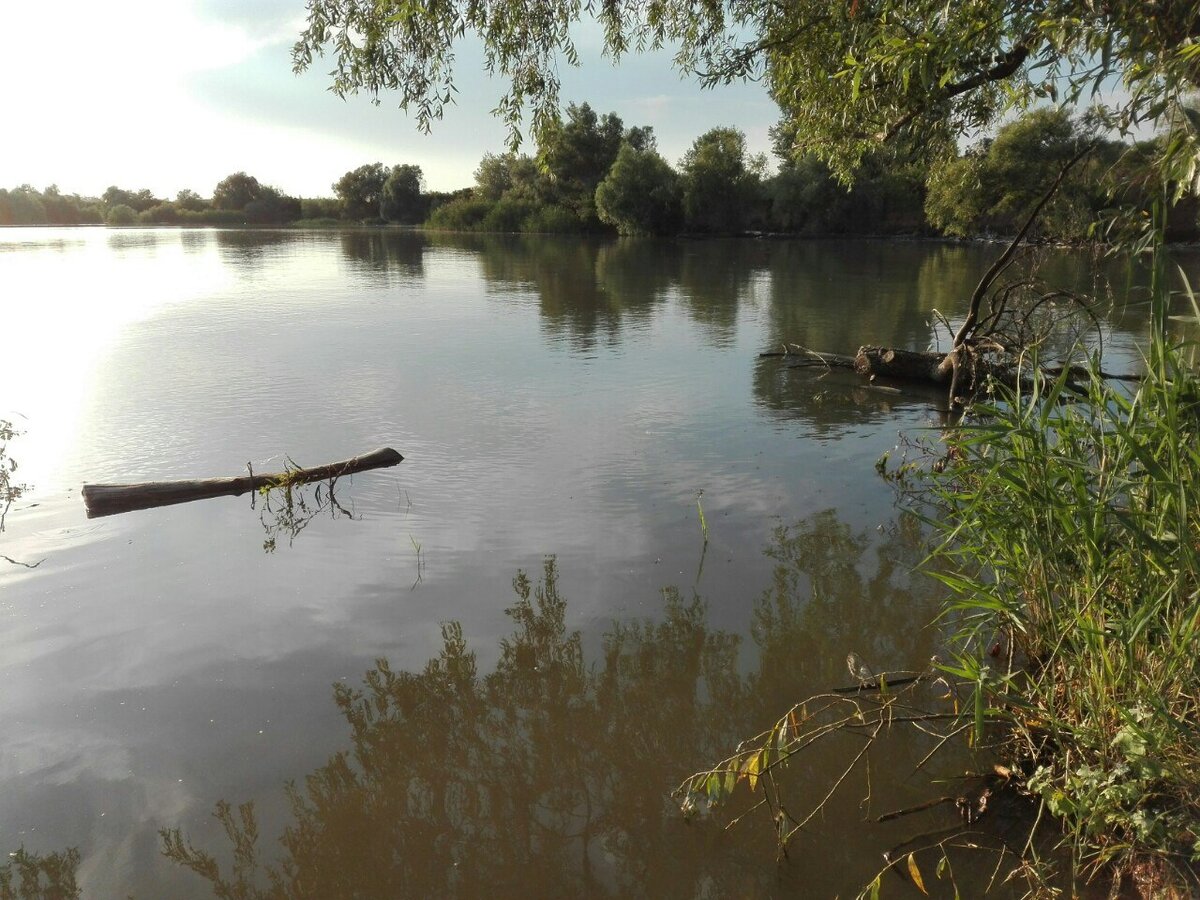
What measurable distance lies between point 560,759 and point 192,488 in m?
4.73

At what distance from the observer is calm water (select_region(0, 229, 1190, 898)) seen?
329 cm

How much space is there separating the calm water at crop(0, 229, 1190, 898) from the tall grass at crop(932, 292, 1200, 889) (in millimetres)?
634

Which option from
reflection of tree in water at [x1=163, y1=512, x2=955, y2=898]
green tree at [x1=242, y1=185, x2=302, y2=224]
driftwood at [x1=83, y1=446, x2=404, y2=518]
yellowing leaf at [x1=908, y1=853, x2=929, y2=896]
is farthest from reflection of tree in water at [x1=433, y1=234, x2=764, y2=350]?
green tree at [x1=242, y1=185, x2=302, y2=224]

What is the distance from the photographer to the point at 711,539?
612cm

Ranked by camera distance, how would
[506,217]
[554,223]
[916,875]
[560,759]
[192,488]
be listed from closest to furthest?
1. [916,875]
2. [560,759]
3. [192,488]
4. [554,223]
5. [506,217]

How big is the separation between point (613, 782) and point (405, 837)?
910mm

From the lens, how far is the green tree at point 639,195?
2352 inches

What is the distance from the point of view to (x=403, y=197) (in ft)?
302

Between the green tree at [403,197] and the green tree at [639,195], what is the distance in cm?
3859

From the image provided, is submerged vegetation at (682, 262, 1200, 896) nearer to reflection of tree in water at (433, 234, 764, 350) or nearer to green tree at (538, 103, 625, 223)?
reflection of tree in water at (433, 234, 764, 350)

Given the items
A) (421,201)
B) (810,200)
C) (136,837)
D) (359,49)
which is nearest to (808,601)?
(136,837)

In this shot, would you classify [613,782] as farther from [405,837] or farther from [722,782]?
[405,837]

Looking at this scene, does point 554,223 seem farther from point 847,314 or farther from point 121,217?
point 121,217

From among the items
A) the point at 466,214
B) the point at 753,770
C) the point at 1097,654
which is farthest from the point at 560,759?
the point at 466,214
